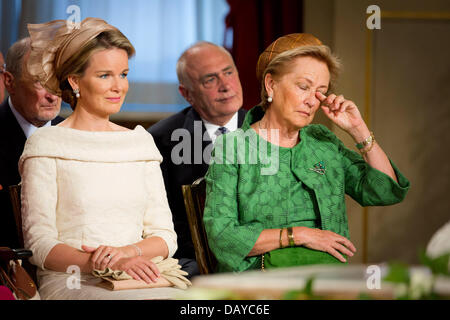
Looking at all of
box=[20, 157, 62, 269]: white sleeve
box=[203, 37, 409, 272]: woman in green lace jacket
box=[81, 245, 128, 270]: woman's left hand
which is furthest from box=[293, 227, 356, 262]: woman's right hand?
box=[20, 157, 62, 269]: white sleeve

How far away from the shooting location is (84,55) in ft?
6.54

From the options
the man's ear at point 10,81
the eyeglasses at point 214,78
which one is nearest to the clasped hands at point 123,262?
the man's ear at point 10,81

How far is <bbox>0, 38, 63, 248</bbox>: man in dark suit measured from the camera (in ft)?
7.30

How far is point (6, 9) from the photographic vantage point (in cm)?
329

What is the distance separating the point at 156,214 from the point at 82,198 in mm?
264

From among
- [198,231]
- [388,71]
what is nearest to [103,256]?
[198,231]

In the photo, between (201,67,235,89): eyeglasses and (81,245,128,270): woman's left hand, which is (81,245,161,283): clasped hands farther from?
(201,67,235,89): eyeglasses

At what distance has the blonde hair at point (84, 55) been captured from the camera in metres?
1.99

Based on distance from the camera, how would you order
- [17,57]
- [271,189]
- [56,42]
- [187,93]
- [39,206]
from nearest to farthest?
[39,206], [56,42], [271,189], [17,57], [187,93]

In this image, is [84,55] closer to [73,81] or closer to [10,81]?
[73,81]

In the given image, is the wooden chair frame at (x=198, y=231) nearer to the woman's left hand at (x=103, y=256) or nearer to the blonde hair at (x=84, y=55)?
the woman's left hand at (x=103, y=256)
